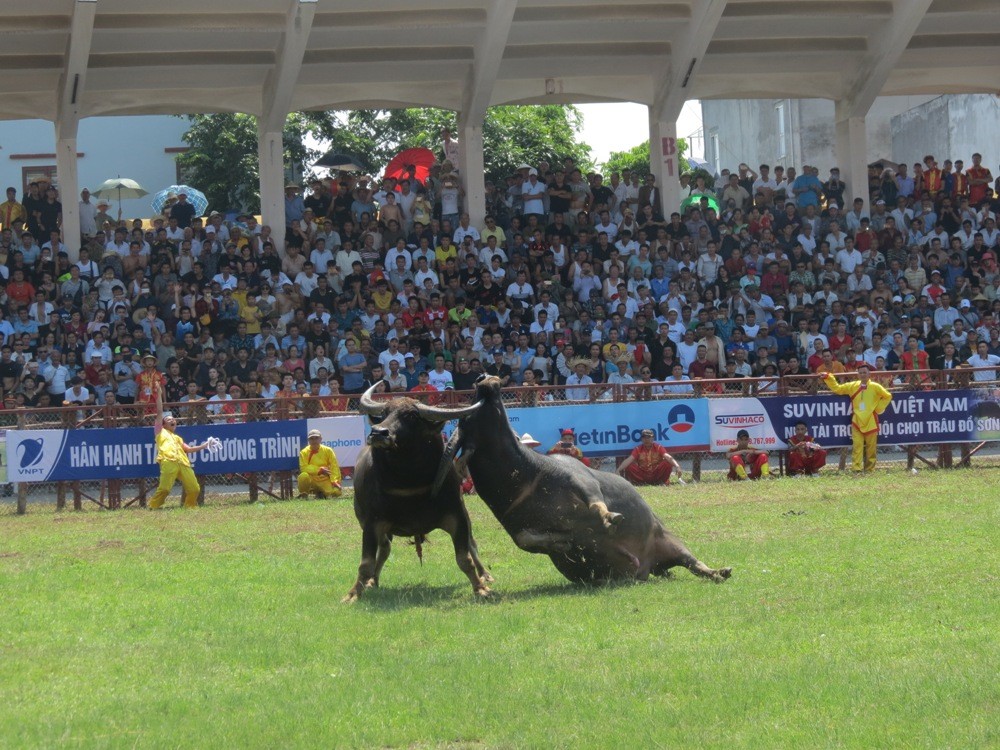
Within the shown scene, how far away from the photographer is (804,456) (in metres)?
21.7

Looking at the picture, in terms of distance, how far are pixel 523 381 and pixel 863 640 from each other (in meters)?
14.6

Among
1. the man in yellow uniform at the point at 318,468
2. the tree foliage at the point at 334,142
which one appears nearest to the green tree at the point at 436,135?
the tree foliage at the point at 334,142

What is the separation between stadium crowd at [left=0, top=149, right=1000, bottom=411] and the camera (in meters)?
23.7

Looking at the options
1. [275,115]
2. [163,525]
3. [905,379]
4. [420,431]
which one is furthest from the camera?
[275,115]

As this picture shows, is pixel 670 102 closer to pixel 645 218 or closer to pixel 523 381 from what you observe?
pixel 645 218

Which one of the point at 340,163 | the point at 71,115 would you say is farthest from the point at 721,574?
the point at 340,163

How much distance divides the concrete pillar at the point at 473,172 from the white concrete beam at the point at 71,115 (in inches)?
306

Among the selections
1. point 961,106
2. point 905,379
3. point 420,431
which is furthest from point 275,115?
point 961,106

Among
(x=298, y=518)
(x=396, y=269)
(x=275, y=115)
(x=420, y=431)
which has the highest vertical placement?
(x=275, y=115)

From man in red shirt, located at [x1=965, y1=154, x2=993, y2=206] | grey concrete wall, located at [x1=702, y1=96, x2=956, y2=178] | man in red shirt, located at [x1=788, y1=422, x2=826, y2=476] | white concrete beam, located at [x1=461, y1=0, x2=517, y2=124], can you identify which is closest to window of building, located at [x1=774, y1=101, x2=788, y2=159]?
grey concrete wall, located at [x1=702, y1=96, x2=956, y2=178]

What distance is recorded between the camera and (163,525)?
57.0ft

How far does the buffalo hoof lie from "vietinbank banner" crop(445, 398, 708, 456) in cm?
965

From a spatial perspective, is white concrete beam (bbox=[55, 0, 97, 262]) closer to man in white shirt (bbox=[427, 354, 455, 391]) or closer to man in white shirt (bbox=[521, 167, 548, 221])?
man in white shirt (bbox=[427, 354, 455, 391])

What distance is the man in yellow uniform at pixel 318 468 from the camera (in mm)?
20297
